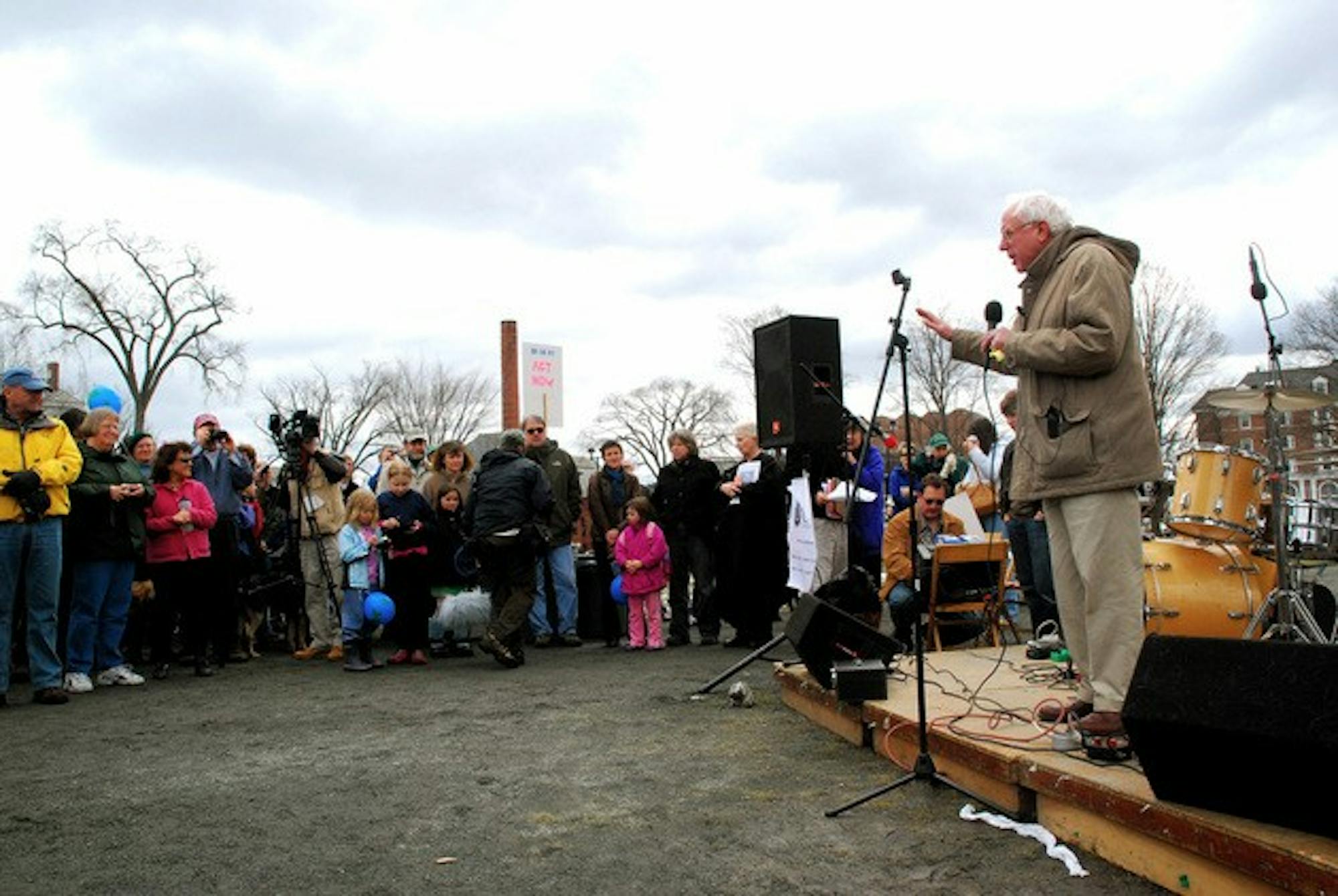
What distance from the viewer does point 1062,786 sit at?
3.43 m

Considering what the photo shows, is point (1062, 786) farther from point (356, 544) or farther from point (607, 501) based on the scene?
point (607, 501)

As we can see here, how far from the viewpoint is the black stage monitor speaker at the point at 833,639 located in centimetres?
528

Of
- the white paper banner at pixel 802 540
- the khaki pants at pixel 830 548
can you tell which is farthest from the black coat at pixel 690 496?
the white paper banner at pixel 802 540

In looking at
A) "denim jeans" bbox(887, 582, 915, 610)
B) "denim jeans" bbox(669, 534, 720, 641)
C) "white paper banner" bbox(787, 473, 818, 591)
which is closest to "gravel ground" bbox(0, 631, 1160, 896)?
"white paper banner" bbox(787, 473, 818, 591)

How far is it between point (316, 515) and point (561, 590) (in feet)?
8.09

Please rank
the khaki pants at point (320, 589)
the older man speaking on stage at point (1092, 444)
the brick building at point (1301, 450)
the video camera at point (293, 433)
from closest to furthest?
the older man speaking on stage at point (1092, 444), the brick building at point (1301, 450), the video camera at point (293, 433), the khaki pants at point (320, 589)

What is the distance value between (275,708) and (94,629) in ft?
6.45

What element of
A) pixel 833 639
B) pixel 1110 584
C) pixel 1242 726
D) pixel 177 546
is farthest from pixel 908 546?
pixel 177 546

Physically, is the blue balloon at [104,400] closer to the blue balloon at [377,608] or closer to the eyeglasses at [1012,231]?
the blue balloon at [377,608]

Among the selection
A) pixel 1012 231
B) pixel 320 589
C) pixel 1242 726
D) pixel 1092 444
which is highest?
pixel 1012 231

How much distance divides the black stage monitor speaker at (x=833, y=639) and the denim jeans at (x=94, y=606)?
17.3 feet

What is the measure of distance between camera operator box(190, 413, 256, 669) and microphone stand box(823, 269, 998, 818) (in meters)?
6.37

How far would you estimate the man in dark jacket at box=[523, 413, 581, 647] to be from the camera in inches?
396

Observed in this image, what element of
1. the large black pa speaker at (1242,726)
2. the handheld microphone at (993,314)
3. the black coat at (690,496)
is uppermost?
the handheld microphone at (993,314)
